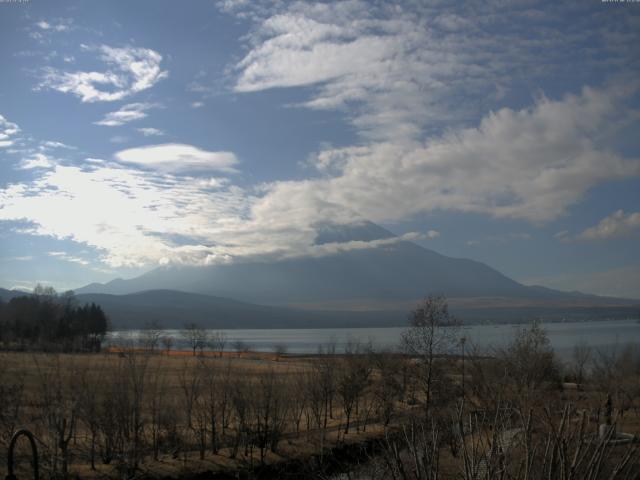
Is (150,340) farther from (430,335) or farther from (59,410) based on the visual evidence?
(430,335)

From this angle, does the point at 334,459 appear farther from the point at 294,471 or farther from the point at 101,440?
the point at 101,440

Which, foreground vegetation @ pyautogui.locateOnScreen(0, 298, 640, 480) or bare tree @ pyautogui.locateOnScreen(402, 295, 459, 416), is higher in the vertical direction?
bare tree @ pyautogui.locateOnScreen(402, 295, 459, 416)

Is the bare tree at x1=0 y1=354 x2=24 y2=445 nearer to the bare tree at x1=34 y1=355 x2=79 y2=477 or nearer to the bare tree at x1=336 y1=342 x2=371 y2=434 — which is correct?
the bare tree at x1=34 y1=355 x2=79 y2=477

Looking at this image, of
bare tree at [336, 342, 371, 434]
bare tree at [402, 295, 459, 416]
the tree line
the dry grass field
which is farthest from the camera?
the tree line

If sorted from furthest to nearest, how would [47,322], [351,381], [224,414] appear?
[47,322], [351,381], [224,414]

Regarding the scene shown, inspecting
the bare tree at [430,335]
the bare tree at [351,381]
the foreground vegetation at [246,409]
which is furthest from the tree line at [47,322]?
the bare tree at [430,335]

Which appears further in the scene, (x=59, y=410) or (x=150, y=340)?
(x=150, y=340)

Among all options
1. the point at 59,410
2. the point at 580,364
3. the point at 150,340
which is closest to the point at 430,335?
the point at 150,340

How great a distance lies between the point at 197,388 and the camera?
110ft

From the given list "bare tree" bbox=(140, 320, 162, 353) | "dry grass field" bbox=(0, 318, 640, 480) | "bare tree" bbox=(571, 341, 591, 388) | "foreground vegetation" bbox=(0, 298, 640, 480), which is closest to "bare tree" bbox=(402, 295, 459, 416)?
"foreground vegetation" bbox=(0, 298, 640, 480)

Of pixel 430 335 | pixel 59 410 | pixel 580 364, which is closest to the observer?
pixel 59 410

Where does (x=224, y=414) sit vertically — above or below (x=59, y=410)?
below

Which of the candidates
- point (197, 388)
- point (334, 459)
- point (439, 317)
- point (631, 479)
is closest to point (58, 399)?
point (197, 388)

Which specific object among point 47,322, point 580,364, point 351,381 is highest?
point 47,322
